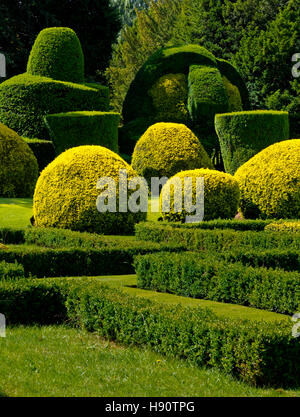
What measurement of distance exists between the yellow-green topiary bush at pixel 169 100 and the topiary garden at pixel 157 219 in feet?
0.19

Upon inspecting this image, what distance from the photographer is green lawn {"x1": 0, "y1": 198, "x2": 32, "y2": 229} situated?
50.0 ft

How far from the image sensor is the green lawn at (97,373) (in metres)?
5.05

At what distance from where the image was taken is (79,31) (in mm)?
32125

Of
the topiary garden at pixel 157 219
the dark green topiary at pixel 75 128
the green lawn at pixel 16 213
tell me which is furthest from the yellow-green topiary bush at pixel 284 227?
the dark green topiary at pixel 75 128

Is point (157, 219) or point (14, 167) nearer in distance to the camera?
point (157, 219)

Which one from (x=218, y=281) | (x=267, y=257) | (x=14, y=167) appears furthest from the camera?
(x=14, y=167)

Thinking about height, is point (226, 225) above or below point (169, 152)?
below

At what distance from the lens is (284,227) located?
13023 millimetres

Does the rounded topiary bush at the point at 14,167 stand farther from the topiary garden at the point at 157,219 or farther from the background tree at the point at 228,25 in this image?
the background tree at the point at 228,25

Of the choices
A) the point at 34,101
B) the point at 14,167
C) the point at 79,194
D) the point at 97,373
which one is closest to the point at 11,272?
the point at 97,373

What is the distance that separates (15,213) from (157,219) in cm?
390

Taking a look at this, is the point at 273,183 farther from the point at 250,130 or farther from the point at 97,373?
the point at 97,373

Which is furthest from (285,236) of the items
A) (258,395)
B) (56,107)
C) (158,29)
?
(158,29)

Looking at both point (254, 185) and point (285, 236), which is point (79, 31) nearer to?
point (254, 185)
